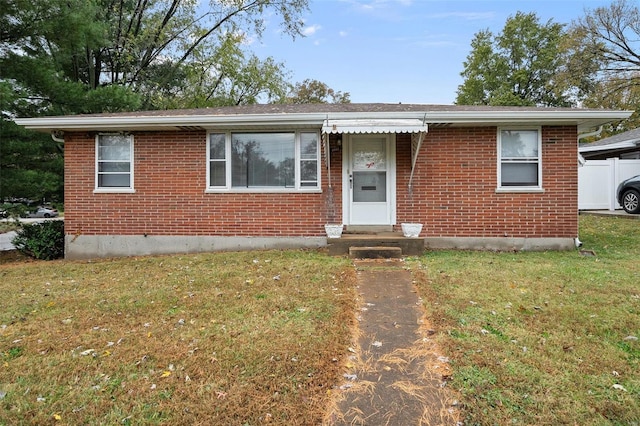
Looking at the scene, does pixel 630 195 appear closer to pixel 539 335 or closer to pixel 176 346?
pixel 539 335

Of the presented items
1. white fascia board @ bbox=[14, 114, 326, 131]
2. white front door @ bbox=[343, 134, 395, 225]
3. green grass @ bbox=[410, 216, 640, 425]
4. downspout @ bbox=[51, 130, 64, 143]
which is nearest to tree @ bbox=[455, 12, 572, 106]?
white front door @ bbox=[343, 134, 395, 225]

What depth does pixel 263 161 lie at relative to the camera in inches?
328

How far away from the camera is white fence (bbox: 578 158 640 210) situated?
14508 mm

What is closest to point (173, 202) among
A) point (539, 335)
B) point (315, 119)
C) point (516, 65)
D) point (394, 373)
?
point (315, 119)

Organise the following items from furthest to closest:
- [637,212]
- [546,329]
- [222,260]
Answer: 1. [637,212]
2. [222,260]
3. [546,329]

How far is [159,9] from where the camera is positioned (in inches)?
725

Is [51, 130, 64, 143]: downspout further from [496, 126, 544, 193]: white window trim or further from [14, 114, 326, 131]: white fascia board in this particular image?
Result: [496, 126, 544, 193]: white window trim

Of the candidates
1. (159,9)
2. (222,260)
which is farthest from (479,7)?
(159,9)

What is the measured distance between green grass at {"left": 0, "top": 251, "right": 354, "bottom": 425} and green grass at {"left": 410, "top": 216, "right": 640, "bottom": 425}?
1.09 meters

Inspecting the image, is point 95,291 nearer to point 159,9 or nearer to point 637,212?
point 637,212

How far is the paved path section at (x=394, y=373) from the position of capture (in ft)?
8.23

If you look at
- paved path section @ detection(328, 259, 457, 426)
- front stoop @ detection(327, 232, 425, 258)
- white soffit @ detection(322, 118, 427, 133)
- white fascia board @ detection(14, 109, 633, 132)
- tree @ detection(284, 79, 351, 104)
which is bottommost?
paved path section @ detection(328, 259, 457, 426)

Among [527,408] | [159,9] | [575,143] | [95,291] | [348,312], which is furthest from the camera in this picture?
[159,9]

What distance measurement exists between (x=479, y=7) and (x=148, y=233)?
44.2ft
